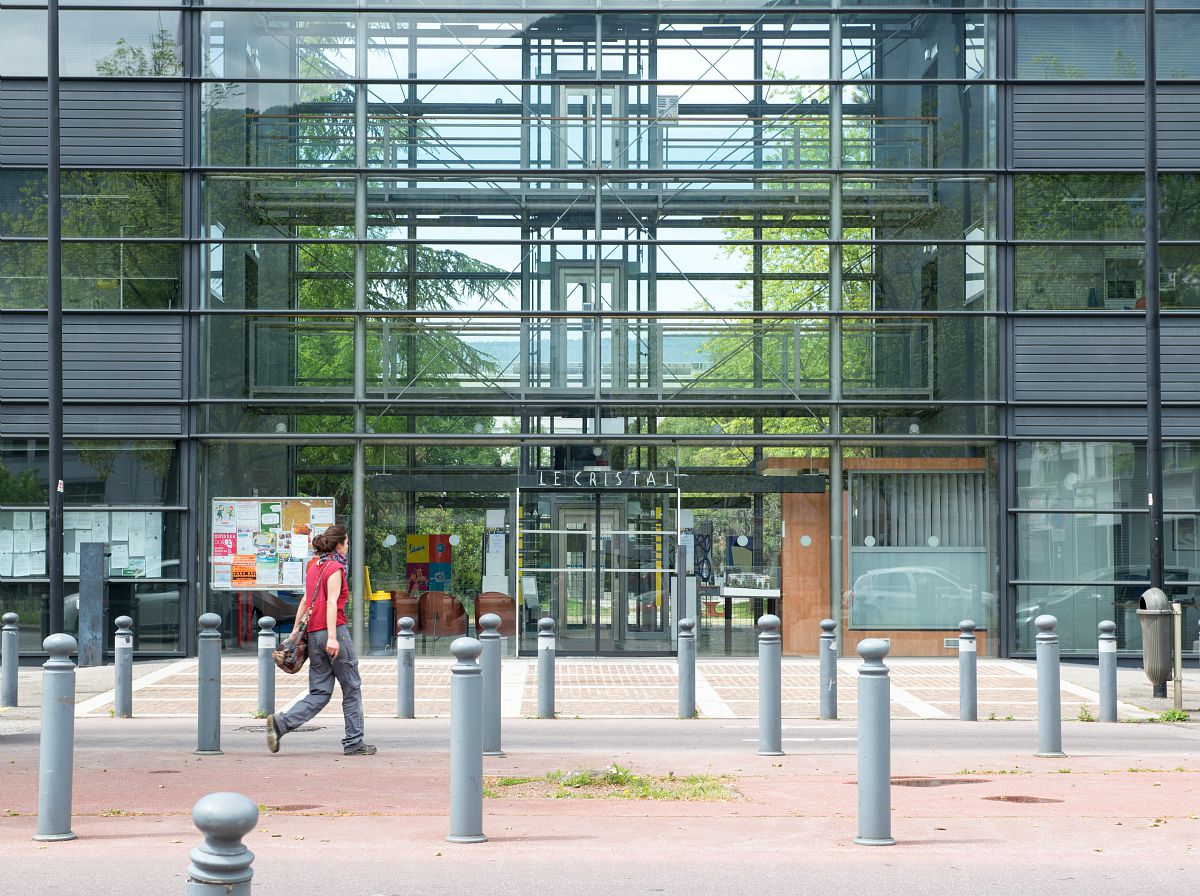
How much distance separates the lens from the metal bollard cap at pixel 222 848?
165 inches

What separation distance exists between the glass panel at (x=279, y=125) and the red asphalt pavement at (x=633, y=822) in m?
12.9

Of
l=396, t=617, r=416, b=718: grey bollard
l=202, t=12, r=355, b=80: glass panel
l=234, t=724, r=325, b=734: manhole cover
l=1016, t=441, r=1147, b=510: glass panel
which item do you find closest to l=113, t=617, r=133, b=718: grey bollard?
l=234, t=724, r=325, b=734: manhole cover

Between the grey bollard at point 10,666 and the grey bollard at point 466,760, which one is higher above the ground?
the grey bollard at point 466,760

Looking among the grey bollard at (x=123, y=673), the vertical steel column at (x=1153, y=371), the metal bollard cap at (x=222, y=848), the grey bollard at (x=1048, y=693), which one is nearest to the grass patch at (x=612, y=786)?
the grey bollard at (x=1048, y=693)

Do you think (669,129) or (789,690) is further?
(669,129)

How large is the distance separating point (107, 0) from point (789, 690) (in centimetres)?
1524

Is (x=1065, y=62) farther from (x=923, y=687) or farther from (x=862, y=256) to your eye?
(x=923, y=687)

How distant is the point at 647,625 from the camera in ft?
78.1

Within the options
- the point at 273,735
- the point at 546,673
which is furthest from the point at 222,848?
the point at 546,673

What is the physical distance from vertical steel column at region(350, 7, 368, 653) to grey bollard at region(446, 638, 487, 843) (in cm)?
1616

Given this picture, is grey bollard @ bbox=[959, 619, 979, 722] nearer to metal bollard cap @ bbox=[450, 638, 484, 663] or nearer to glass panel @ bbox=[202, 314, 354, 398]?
metal bollard cap @ bbox=[450, 638, 484, 663]

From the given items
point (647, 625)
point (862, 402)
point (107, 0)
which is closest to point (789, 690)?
point (647, 625)

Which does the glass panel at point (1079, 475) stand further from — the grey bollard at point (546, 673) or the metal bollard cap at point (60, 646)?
the metal bollard cap at point (60, 646)

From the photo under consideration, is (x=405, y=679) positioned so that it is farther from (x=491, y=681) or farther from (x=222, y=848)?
(x=222, y=848)
